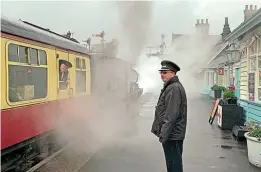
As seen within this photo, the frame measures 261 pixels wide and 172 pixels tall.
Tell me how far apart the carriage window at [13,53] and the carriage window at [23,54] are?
0.36ft

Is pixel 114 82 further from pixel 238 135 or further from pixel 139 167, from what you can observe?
pixel 139 167

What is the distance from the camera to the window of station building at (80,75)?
822 centimetres

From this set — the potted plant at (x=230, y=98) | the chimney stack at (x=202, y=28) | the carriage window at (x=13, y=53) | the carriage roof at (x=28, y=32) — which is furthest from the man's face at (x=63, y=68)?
the chimney stack at (x=202, y=28)

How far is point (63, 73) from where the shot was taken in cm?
695

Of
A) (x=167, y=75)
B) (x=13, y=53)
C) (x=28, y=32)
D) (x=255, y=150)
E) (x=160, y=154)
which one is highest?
(x=28, y=32)

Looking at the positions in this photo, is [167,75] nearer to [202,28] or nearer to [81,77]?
[81,77]

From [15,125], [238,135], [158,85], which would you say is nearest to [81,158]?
[15,125]

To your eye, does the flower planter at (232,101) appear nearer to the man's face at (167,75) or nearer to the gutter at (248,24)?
the gutter at (248,24)

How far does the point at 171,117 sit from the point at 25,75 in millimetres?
2596

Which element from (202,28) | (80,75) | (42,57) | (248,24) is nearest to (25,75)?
(42,57)

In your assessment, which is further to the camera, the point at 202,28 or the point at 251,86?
the point at 202,28

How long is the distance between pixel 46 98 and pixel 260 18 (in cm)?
474

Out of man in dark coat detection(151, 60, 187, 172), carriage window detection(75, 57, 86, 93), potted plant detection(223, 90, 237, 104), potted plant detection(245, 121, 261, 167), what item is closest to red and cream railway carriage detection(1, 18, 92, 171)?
carriage window detection(75, 57, 86, 93)

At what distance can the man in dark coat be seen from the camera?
3953 millimetres
